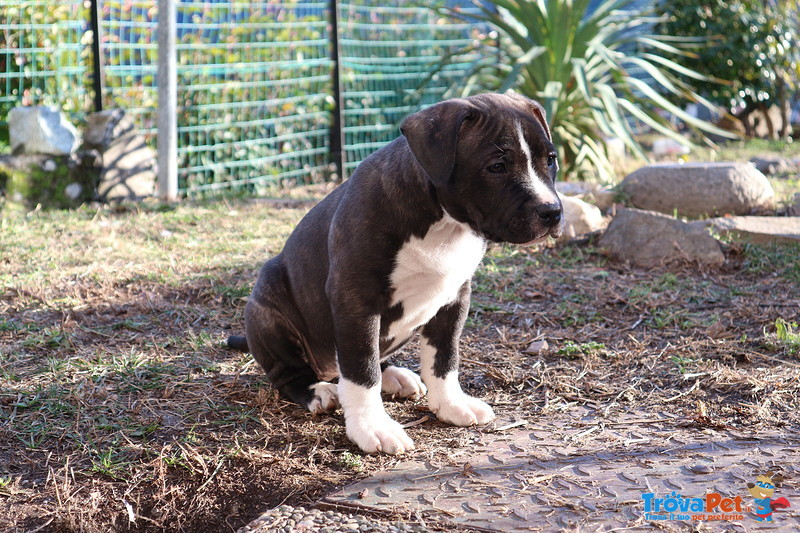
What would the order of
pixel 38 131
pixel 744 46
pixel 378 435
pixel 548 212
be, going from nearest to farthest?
pixel 548 212, pixel 378 435, pixel 38 131, pixel 744 46

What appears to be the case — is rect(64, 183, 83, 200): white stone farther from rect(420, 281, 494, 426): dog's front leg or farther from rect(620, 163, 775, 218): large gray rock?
rect(420, 281, 494, 426): dog's front leg

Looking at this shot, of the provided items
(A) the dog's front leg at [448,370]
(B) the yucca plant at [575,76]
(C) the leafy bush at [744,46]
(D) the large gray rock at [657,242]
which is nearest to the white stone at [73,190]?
(B) the yucca plant at [575,76]

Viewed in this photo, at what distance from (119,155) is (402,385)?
4.91 metres

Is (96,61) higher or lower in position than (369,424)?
higher

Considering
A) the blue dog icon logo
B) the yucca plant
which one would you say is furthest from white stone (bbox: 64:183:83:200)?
the blue dog icon logo

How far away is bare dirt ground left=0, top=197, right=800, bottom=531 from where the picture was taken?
275cm

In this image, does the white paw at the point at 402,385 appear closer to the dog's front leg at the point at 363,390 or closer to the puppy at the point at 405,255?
the puppy at the point at 405,255

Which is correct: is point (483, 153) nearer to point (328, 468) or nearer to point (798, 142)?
point (328, 468)

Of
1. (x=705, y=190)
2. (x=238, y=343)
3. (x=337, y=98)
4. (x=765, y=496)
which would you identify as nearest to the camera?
(x=765, y=496)

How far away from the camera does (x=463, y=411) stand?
3156 mm

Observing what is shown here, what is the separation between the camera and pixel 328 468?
2.83 metres

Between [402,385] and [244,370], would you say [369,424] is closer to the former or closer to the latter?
[402,385]

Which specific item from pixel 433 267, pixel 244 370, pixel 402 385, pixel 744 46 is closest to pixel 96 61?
pixel 244 370

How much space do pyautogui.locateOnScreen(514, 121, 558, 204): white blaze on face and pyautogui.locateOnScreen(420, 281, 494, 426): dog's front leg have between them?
2.05 ft
